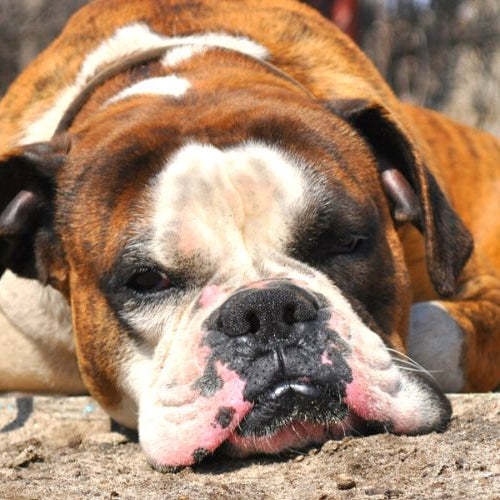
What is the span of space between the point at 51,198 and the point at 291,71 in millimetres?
1262

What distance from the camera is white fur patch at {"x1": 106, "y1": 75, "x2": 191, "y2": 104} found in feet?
13.3

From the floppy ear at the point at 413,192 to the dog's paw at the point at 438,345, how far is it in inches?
14.3

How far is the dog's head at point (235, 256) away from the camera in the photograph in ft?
10.2

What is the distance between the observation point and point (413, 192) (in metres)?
3.96

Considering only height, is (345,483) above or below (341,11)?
above

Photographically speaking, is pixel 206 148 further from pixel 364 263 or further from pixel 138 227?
pixel 364 263

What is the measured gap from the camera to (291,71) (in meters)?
4.64

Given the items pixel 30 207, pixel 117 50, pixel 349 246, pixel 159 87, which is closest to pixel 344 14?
pixel 117 50

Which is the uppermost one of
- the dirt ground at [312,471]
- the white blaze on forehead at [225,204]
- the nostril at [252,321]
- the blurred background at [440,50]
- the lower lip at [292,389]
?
the white blaze on forehead at [225,204]

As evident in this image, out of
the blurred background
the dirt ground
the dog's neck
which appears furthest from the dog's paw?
the blurred background

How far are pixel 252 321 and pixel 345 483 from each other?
52cm

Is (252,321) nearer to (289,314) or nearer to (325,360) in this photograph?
(289,314)

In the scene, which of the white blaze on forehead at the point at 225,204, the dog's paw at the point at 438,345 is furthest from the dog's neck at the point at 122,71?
the dog's paw at the point at 438,345

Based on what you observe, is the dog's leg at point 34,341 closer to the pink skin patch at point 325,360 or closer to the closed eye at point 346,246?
the closed eye at point 346,246
